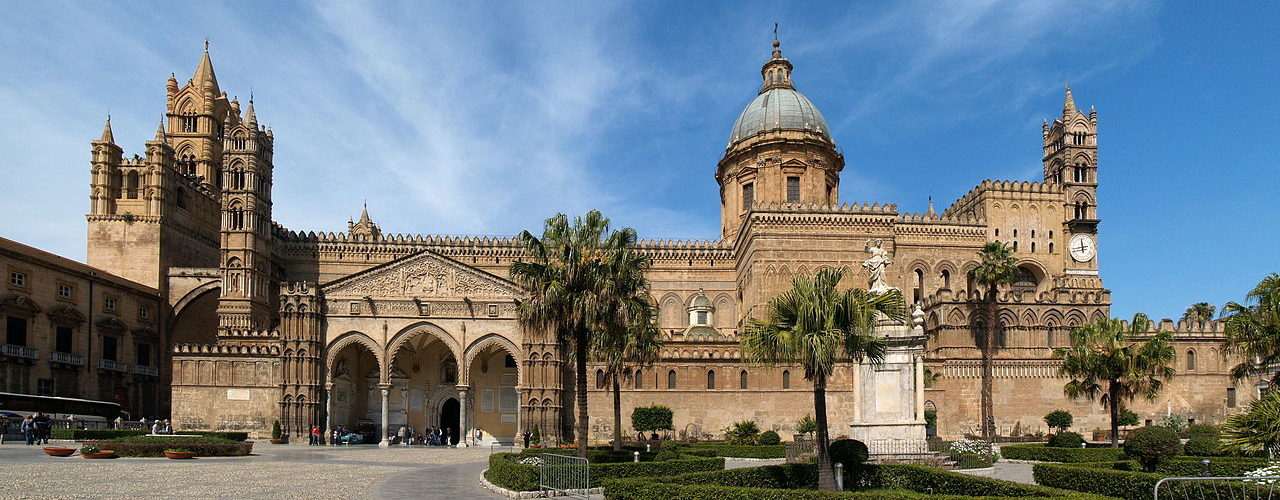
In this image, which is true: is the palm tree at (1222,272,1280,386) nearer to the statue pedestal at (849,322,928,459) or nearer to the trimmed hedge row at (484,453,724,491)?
the statue pedestal at (849,322,928,459)

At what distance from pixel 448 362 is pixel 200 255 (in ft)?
68.0

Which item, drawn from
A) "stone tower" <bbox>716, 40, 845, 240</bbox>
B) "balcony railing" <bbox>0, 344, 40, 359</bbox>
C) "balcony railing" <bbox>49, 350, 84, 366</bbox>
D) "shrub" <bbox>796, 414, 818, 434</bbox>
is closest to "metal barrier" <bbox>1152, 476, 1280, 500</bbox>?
"shrub" <bbox>796, 414, 818, 434</bbox>

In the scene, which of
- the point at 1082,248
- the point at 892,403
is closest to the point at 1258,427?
the point at 892,403

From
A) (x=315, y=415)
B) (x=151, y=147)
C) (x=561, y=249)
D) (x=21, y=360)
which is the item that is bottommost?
(x=315, y=415)

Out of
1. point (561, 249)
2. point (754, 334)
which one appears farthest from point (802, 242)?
point (754, 334)

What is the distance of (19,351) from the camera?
44438 millimetres

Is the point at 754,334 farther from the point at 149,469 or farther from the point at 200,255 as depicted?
the point at 200,255

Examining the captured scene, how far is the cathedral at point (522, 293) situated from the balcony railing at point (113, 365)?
14.1ft

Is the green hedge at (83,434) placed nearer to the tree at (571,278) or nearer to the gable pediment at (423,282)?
the gable pediment at (423,282)

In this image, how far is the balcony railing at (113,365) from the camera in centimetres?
5016

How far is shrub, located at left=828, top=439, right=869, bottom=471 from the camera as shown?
22328 millimetres

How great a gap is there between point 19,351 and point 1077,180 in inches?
2407

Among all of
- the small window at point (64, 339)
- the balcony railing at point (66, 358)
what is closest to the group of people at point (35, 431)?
the balcony railing at point (66, 358)

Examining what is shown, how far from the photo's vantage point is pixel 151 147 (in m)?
55.3
